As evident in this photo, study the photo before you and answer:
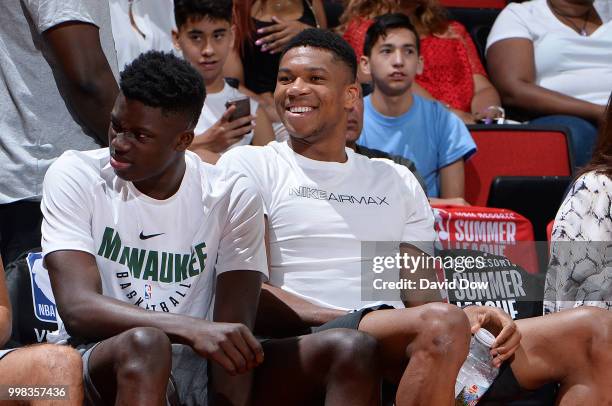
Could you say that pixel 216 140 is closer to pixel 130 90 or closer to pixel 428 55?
pixel 130 90

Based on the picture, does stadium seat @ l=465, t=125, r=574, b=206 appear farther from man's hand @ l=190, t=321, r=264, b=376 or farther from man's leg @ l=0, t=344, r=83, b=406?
man's leg @ l=0, t=344, r=83, b=406

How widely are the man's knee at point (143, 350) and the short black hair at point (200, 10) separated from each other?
2393 millimetres

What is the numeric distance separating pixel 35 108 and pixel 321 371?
Answer: 133 cm

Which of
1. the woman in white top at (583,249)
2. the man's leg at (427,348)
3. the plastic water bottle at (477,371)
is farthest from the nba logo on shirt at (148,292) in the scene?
the woman in white top at (583,249)

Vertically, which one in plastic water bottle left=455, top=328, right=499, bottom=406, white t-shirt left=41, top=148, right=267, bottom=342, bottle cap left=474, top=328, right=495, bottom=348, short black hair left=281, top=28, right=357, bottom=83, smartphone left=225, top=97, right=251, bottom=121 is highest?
short black hair left=281, top=28, right=357, bottom=83

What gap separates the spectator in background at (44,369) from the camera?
2787mm

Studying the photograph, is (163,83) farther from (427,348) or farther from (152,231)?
(427,348)

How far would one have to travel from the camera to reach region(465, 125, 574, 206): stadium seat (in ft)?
17.7

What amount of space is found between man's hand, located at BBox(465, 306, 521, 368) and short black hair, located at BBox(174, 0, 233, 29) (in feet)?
6.89

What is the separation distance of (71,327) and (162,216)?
A: 1.37ft

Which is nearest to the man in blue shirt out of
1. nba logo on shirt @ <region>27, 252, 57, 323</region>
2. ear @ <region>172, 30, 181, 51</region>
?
ear @ <region>172, 30, 181, 51</region>

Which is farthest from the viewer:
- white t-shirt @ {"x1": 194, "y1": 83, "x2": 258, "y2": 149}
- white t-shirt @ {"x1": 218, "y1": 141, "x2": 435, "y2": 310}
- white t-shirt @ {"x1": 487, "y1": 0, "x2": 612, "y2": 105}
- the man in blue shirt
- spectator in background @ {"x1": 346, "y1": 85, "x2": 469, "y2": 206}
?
white t-shirt @ {"x1": 487, "y1": 0, "x2": 612, "y2": 105}

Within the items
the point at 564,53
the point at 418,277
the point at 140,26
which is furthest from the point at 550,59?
the point at 418,277

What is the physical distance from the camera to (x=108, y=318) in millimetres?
2984
